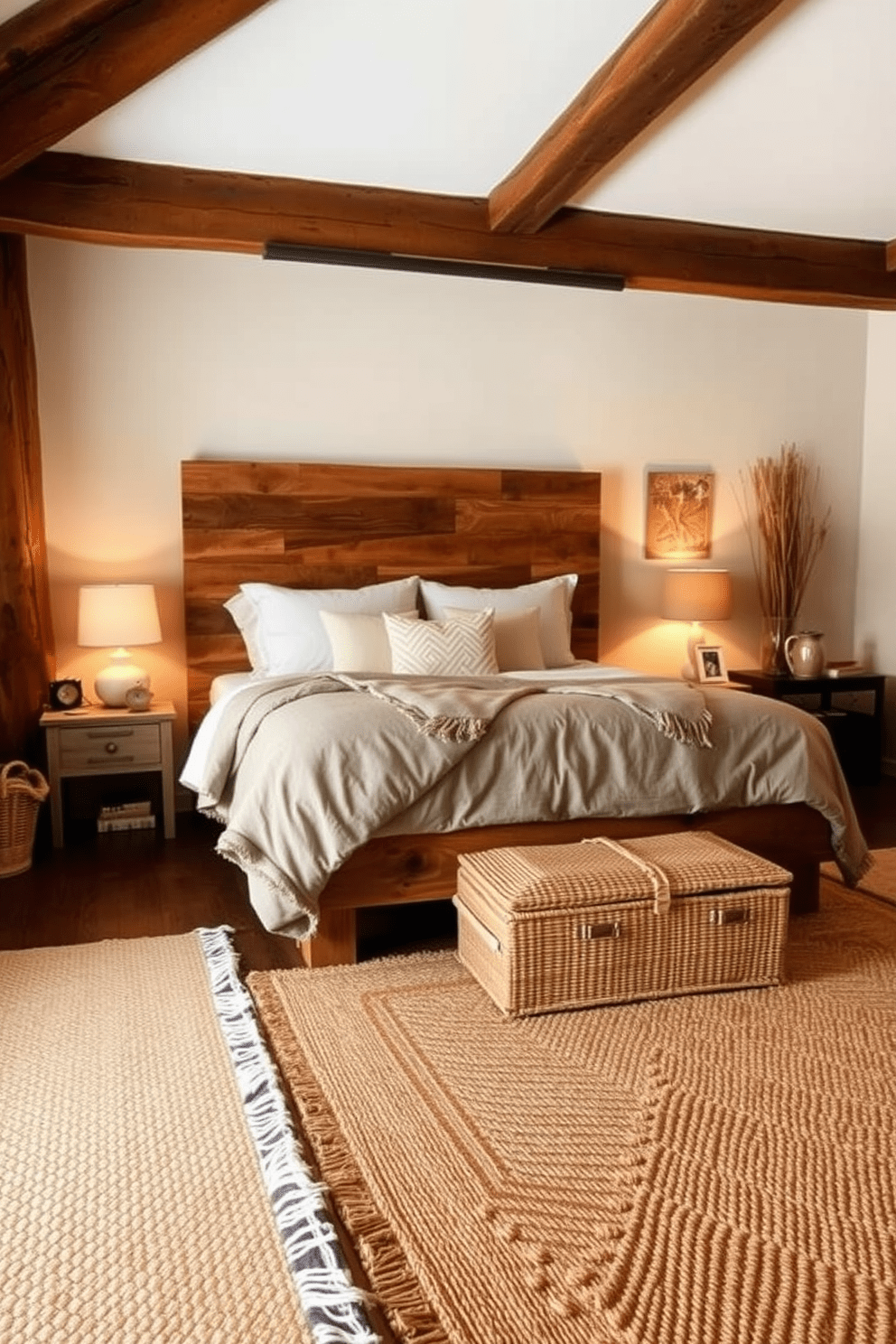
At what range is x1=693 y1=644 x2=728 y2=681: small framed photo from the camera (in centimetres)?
489

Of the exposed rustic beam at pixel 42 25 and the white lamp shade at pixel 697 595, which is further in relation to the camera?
the white lamp shade at pixel 697 595

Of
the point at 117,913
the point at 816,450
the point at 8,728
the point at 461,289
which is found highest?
the point at 461,289

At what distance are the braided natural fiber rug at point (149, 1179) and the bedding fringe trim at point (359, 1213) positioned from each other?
0.05 m

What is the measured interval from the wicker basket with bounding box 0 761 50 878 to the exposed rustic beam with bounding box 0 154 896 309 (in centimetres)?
191

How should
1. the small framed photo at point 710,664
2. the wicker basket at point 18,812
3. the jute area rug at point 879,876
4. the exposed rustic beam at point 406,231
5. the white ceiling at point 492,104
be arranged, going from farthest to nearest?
the small framed photo at point 710,664, the exposed rustic beam at point 406,231, the wicker basket at point 18,812, the jute area rug at point 879,876, the white ceiling at point 492,104

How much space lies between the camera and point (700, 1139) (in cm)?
185

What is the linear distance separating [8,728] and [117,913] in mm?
1022

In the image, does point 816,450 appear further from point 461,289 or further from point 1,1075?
point 1,1075

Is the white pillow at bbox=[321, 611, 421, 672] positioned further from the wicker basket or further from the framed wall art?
the framed wall art

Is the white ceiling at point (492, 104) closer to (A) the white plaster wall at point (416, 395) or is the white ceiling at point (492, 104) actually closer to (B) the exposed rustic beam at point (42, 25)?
(B) the exposed rustic beam at point (42, 25)

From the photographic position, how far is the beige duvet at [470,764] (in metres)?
2.50

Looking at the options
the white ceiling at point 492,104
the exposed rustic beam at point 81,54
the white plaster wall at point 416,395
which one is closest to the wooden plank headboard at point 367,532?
the white plaster wall at point 416,395

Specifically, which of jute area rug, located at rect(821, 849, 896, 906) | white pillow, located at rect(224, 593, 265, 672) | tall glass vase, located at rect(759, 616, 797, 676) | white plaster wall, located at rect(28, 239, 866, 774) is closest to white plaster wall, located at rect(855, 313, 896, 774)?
white plaster wall, located at rect(28, 239, 866, 774)

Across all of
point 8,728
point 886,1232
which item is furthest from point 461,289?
point 886,1232
